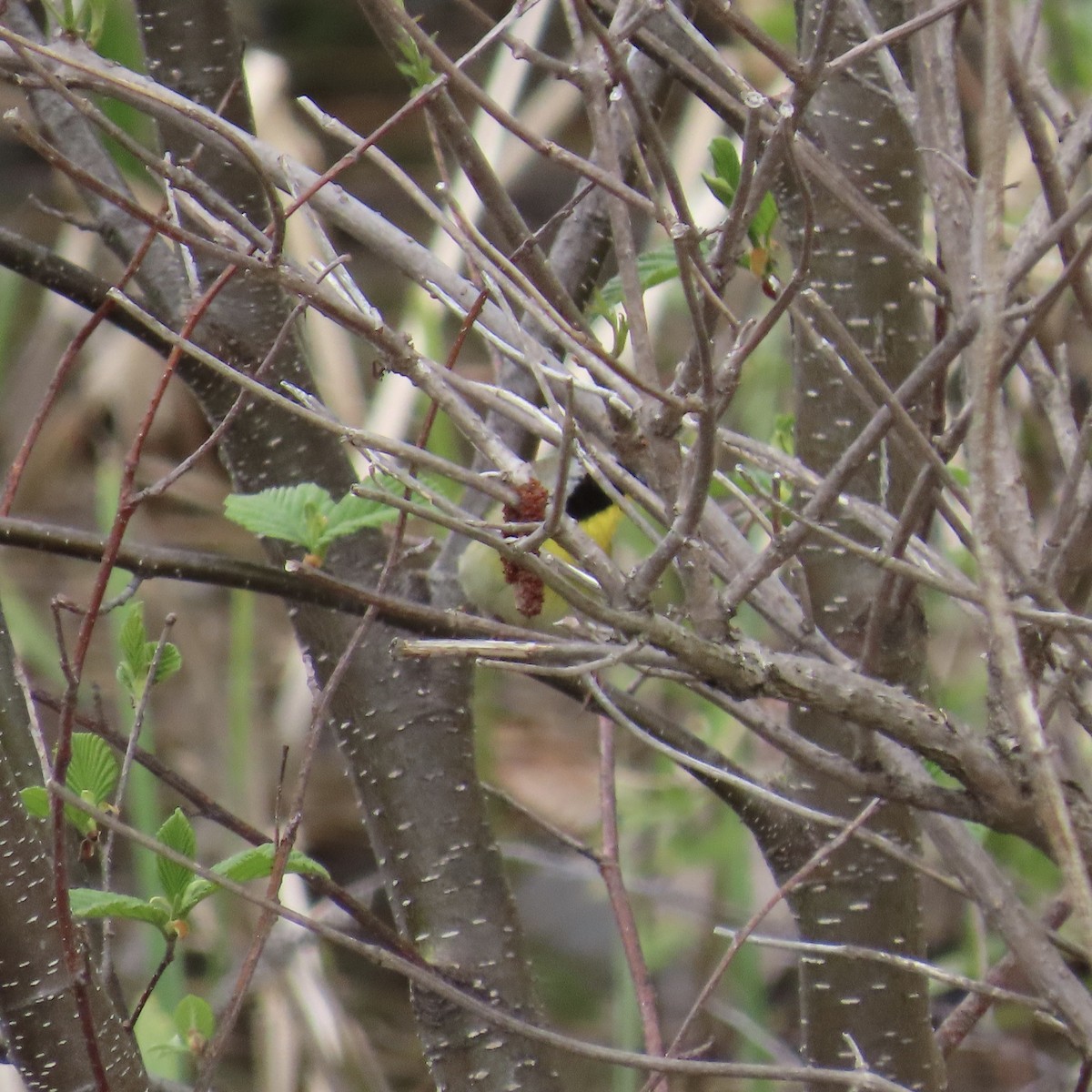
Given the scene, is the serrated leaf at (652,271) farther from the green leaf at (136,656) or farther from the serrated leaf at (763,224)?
the green leaf at (136,656)

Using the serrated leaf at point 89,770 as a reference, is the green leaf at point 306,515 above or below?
above

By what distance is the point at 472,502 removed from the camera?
3.69ft

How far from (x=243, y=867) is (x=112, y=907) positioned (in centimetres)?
7

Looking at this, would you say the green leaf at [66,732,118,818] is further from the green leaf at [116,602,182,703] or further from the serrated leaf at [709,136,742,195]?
the serrated leaf at [709,136,742,195]

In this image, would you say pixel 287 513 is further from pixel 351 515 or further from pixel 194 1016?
pixel 194 1016

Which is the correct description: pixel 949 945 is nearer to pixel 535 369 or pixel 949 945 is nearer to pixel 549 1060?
pixel 549 1060

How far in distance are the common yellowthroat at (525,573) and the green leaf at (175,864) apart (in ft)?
0.71

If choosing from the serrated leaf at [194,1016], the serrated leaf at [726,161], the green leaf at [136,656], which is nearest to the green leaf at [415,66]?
the serrated leaf at [726,161]

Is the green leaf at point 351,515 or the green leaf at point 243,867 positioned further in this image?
the green leaf at point 351,515

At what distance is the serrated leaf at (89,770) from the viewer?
2.61ft

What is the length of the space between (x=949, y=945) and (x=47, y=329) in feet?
7.43

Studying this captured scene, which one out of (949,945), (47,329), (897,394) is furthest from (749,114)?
(47,329)

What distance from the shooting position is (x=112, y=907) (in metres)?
0.72

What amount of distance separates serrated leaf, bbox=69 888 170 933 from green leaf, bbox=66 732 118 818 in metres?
0.06
